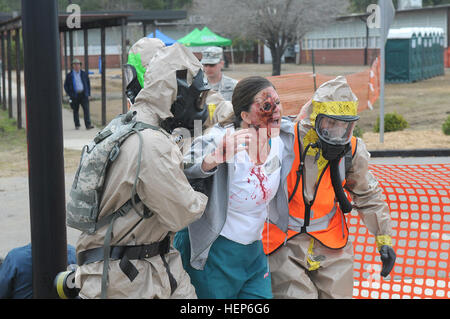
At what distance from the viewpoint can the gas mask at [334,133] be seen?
346 centimetres

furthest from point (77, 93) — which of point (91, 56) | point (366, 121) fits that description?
point (91, 56)

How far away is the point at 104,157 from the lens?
2635mm

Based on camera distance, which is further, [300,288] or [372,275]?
[372,275]

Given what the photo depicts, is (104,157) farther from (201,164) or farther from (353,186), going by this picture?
(353,186)

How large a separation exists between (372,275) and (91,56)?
52906 millimetres

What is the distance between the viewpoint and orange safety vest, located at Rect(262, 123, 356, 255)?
3.55 meters

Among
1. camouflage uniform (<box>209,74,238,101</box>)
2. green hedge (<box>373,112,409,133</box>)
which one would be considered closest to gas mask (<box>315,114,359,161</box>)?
camouflage uniform (<box>209,74,238,101</box>)

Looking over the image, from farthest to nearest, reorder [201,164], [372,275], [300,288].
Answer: [372,275] → [300,288] → [201,164]

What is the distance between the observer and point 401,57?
3078 centimetres

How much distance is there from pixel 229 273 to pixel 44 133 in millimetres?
1088

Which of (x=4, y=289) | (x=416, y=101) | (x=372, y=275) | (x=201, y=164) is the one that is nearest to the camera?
(x=201, y=164)

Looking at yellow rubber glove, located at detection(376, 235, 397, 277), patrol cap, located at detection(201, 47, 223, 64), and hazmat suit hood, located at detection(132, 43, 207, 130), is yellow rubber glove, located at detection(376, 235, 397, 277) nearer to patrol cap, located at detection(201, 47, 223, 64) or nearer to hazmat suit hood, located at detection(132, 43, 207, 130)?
hazmat suit hood, located at detection(132, 43, 207, 130)

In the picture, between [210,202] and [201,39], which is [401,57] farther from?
[210,202]

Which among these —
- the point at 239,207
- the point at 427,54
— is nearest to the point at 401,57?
the point at 427,54
